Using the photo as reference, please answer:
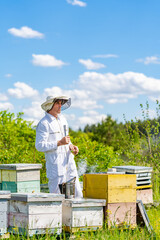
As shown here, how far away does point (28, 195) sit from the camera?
3.93m

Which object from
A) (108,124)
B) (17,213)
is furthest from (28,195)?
(108,124)

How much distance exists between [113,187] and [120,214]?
0.37 m

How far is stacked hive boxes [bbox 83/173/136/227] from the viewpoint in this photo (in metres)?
4.51

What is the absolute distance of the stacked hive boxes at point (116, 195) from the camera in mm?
4512

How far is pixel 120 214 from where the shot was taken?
4.60m

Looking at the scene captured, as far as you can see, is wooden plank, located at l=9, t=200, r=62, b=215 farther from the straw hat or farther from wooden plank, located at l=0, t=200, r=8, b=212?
the straw hat

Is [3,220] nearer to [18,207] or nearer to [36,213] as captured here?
[18,207]

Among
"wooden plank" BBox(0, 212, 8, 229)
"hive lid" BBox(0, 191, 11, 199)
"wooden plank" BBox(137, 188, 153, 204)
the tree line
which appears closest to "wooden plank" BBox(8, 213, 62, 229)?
"wooden plank" BBox(0, 212, 8, 229)

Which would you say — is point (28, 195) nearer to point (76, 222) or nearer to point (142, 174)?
point (76, 222)

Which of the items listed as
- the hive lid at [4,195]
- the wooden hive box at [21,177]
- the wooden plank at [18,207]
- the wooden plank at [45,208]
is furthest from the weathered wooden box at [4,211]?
the wooden hive box at [21,177]

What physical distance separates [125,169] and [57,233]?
300 centimetres

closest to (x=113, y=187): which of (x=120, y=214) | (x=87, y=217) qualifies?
(x=120, y=214)

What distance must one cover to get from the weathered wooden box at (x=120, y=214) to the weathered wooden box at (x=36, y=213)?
0.66 meters

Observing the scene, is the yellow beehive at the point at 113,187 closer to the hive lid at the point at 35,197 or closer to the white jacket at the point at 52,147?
the white jacket at the point at 52,147
